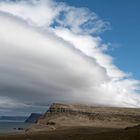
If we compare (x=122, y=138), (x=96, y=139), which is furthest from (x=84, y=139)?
(x=122, y=138)

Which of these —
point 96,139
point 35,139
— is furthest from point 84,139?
point 35,139

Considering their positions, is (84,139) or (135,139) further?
(84,139)

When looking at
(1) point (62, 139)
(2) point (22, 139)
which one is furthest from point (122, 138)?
(2) point (22, 139)

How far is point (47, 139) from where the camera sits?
86125mm

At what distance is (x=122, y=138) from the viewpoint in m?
68.6

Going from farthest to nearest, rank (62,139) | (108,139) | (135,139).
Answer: (62,139), (108,139), (135,139)

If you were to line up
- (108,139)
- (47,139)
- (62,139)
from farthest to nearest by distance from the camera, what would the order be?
1. (47,139)
2. (62,139)
3. (108,139)

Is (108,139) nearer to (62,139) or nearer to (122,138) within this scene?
(122,138)

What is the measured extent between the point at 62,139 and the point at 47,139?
268 inches

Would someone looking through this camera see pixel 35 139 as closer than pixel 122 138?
No

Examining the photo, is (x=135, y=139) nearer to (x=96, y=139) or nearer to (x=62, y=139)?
(x=96, y=139)

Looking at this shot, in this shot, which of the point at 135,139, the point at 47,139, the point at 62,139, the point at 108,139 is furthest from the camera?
the point at 47,139

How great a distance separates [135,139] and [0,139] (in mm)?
38207

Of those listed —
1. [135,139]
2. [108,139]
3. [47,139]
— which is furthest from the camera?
[47,139]
